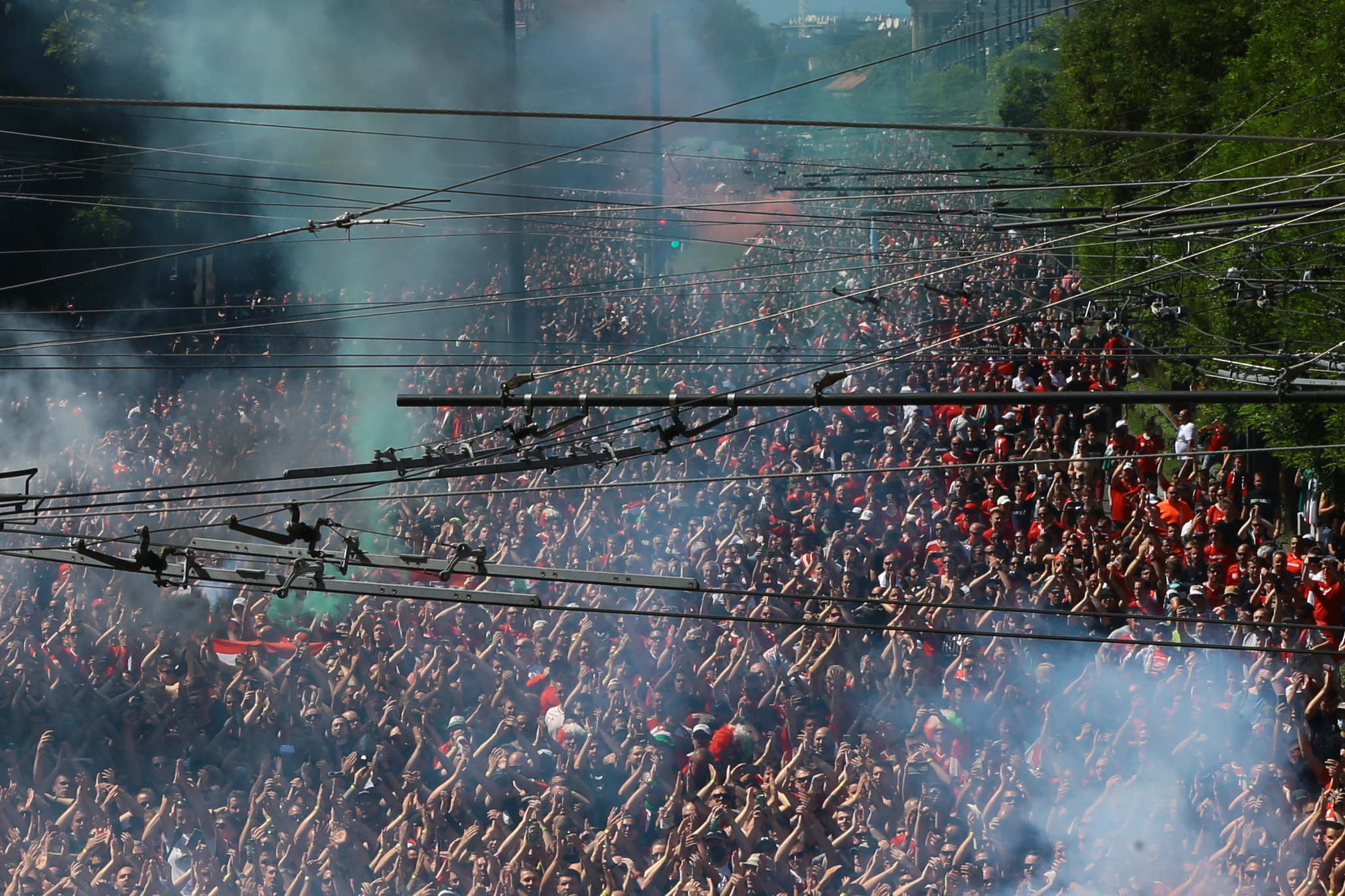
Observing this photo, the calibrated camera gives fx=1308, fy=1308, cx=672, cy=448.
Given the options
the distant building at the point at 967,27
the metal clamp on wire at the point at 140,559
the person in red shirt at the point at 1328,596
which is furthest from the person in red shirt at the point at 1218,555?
the distant building at the point at 967,27

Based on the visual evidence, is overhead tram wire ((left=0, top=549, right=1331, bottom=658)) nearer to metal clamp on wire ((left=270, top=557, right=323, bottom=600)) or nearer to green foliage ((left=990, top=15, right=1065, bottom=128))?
metal clamp on wire ((left=270, top=557, right=323, bottom=600))

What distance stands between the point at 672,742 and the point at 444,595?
367cm

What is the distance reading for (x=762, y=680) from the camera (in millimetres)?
9430

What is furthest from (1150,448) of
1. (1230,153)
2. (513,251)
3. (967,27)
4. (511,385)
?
(967,27)

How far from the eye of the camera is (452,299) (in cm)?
1163

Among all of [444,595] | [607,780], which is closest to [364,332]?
[607,780]

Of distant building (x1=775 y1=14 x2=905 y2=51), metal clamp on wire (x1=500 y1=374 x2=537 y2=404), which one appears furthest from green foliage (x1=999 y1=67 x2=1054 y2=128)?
distant building (x1=775 y1=14 x2=905 y2=51)

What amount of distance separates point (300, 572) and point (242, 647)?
7.21 m

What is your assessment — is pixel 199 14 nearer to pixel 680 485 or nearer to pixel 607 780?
pixel 680 485

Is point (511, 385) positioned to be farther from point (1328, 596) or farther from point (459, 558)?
point (1328, 596)

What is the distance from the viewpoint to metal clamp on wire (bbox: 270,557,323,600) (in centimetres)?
567

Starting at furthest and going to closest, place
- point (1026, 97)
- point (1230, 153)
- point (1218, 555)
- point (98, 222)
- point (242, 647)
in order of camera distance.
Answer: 1. point (1026, 97)
2. point (98, 222)
3. point (1230, 153)
4. point (242, 647)
5. point (1218, 555)

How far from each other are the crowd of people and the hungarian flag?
49 mm

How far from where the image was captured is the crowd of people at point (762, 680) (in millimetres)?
7109
